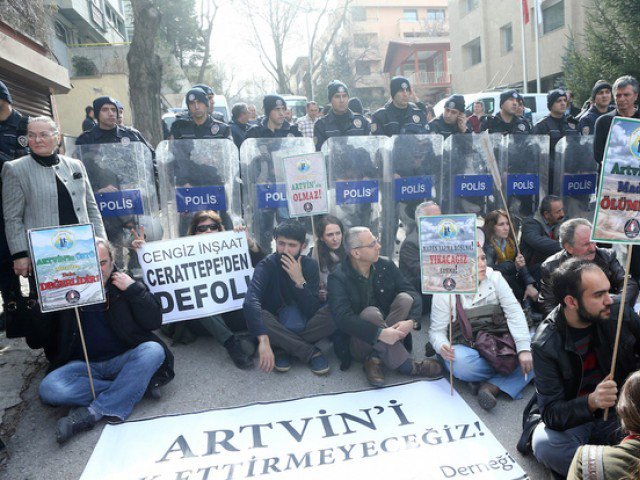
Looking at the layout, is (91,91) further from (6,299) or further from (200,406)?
(200,406)

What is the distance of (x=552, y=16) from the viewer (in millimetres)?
20438

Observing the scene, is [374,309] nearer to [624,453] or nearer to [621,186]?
[621,186]

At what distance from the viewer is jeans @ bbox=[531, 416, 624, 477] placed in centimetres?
250

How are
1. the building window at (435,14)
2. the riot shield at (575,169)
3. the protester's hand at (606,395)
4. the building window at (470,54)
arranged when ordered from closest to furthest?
the protester's hand at (606,395) → the riot shield at (575,169) → the building window at (470,54) → the building window at (435,14)

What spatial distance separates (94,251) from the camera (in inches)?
130

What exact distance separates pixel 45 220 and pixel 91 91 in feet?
59.2

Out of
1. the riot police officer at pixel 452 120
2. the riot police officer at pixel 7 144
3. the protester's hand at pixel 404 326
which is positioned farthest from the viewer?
the riot police officer at pixel 452 120

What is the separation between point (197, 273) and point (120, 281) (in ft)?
2.94

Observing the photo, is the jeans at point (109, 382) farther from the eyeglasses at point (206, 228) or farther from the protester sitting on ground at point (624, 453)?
the protester sitting on ground at point (624, 453)

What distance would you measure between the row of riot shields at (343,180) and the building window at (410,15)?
45.3 meters

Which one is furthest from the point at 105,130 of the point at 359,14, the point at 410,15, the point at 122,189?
the point at 410,15

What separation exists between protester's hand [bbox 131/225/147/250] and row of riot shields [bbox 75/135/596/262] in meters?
0.09

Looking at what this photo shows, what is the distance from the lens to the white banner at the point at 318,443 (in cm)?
281

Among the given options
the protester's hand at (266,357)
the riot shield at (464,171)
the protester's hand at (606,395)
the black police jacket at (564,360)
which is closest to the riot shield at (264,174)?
the riot shield at (464,171)
